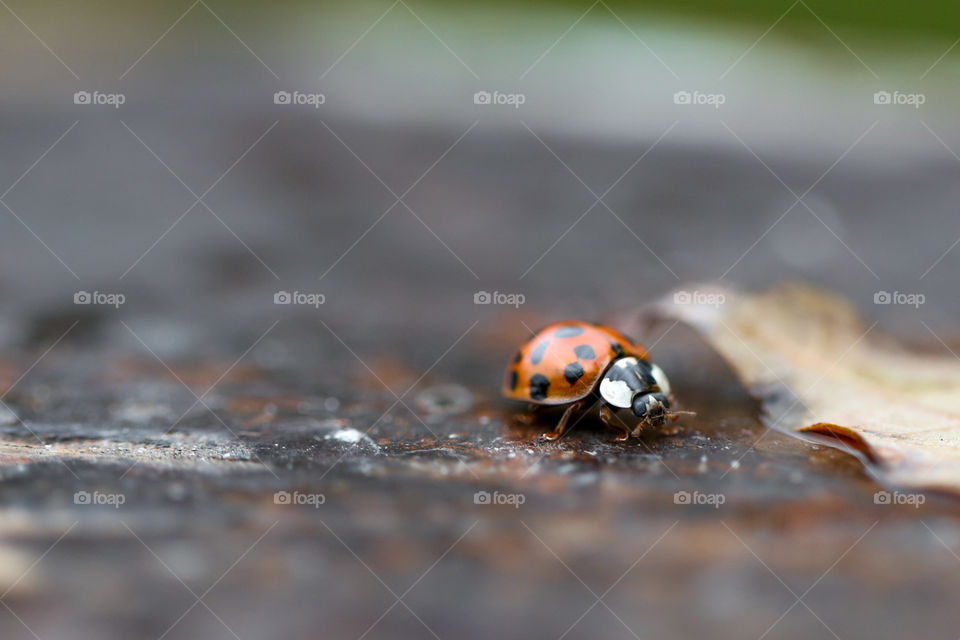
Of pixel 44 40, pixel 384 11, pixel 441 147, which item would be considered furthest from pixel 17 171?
pixel 384 11

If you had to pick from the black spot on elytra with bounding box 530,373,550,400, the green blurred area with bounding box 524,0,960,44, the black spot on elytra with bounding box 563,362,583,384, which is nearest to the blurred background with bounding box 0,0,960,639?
the green blurred area with bounding box 524,0,960,44

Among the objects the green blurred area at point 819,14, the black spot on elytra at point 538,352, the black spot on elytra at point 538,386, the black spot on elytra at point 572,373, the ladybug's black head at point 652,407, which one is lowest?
the ladybug's black head at point 652,407

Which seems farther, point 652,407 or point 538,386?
point 538,386

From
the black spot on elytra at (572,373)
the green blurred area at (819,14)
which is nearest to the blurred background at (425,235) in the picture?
the green blurred area at (819,14)

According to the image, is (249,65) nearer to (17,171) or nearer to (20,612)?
(17,171)

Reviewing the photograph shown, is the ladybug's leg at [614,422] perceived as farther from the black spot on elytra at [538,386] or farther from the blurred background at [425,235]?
the black spot on elytra at [538,386]

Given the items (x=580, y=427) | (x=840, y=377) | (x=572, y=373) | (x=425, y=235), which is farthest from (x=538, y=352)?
(x=425, y=235)

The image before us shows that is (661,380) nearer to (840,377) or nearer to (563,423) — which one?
(563,423)
